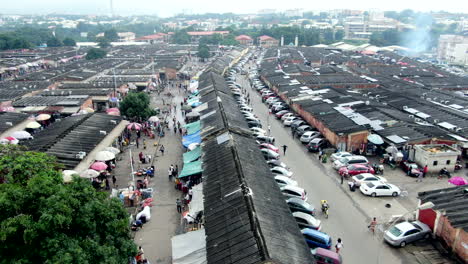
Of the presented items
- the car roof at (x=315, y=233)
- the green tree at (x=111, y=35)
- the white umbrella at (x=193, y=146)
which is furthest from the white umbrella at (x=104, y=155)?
the green tree at (x=111, y=35)

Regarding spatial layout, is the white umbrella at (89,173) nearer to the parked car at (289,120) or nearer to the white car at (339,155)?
the white car at (339,155)

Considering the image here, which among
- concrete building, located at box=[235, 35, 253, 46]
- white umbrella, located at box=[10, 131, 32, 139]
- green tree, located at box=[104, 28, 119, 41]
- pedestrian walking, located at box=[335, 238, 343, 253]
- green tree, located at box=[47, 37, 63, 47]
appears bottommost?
pedestrian walking, located at box=[335, 238, 343, 253]

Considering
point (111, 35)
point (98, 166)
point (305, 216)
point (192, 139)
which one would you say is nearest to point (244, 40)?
point (111, 35)

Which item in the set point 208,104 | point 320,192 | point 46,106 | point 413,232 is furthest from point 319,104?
point 46,106

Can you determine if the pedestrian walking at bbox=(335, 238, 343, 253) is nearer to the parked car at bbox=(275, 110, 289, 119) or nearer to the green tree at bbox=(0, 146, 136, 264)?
the green tree at bbox=(0, 146, 136, 264)

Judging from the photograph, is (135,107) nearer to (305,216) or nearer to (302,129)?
(302,129)

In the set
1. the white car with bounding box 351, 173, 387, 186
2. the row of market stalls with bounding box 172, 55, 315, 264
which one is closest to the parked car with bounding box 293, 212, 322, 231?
the row of market stalls with bounding box 172, 55, 315, 264

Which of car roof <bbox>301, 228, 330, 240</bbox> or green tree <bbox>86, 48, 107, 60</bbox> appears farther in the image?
green tree <bbox>86, 48, 107, 60</bbox>
